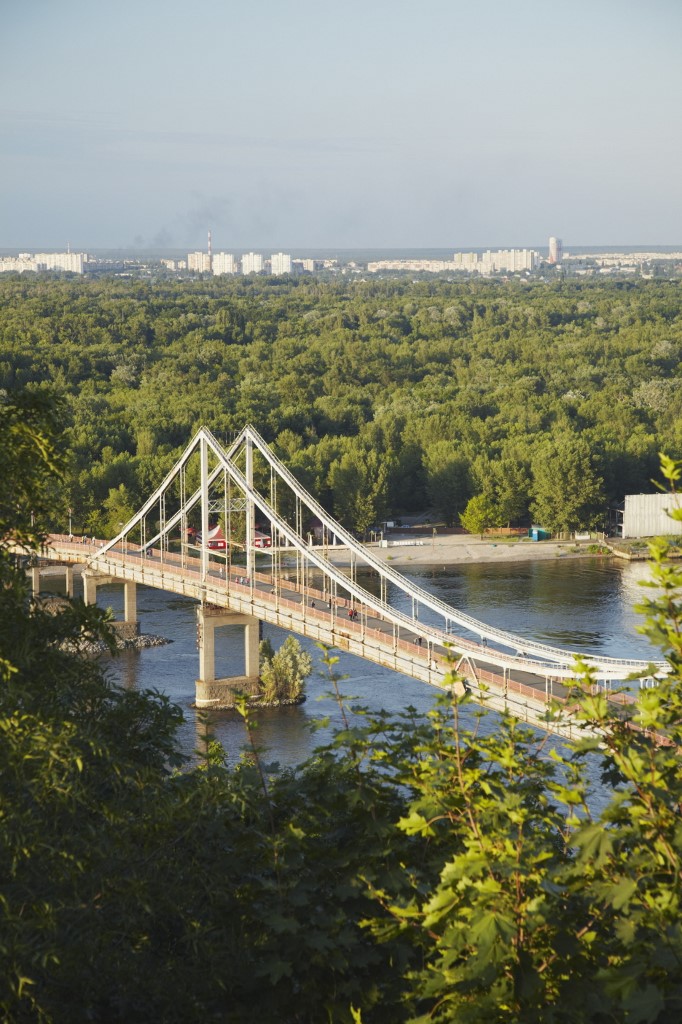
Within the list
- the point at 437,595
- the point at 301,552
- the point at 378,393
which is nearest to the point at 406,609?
the point at 437,595

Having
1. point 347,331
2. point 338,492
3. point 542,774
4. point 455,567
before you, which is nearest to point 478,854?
point 542,774

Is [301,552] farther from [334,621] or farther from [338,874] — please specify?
[338,874]

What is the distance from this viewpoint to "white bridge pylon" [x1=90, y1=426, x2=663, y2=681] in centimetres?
2823

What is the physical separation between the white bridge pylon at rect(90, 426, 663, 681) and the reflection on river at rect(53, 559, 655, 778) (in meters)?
1.42

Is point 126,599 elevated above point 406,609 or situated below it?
above

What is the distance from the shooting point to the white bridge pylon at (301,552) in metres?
28.2

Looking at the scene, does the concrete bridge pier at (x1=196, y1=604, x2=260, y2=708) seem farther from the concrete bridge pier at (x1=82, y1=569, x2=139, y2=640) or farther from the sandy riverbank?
the sandy riverbank

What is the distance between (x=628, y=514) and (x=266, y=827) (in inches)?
1956

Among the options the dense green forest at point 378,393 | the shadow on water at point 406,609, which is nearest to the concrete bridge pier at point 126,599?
the shadow on water at point 406,609

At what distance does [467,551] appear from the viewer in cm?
5397

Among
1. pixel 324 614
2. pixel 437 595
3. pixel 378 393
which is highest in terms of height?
pixel 378 393

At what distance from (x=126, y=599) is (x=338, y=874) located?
110 ft

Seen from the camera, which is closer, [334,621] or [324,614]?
[334,621]

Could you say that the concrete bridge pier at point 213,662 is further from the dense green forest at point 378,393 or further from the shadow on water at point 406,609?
the dense green forest at point 378,393
